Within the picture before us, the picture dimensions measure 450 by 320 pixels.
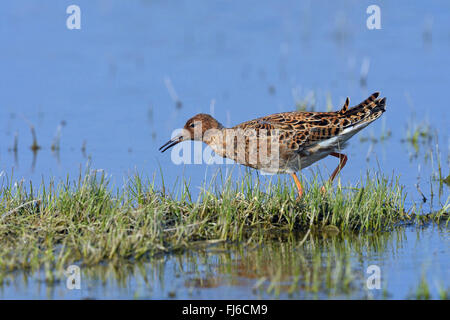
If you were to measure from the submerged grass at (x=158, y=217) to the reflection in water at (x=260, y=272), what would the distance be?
0.55 feet

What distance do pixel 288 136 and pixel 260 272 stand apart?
3127 mm

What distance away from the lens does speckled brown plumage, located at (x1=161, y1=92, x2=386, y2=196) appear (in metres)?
10.5

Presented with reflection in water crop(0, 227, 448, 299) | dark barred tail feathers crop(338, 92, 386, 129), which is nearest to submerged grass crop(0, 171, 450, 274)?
reflection in water crop(0, 227, 448, 299)

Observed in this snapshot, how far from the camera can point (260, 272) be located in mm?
7625

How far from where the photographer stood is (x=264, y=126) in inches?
418

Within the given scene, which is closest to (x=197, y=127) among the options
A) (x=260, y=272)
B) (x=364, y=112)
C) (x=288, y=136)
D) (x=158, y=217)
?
(x=288, y=136)

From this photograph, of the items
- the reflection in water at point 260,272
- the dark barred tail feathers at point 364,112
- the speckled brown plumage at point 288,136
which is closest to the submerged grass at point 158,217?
the reflection in water at point 260,272

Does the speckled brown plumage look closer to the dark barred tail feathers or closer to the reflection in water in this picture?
the dark barred tail feathers

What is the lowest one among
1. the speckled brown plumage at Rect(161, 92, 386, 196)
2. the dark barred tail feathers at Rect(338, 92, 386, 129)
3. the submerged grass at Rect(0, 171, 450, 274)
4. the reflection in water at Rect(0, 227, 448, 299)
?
the reflection in water at Rect(0, 227, 448, 299)

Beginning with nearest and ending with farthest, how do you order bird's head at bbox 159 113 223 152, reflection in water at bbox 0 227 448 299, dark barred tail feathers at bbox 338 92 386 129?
reflection in water at bbox 0 227 448 299, dark barred tail feathers at bbox 338 92 386 129, bird's head at bbox 159 113 223 152

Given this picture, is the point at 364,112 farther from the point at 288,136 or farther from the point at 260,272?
the point at 260,272

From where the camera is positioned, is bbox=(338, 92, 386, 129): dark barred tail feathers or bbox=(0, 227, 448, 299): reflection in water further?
bbox=(338, 92, 386, 129): dark barred tail feathers

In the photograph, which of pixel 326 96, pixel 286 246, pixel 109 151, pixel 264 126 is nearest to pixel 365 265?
pixel 286 246

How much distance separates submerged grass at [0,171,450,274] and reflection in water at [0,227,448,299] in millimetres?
167
